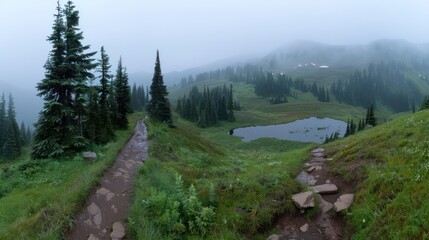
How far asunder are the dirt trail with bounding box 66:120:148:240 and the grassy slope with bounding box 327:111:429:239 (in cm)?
765

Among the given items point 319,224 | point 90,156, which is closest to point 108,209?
point 319,224

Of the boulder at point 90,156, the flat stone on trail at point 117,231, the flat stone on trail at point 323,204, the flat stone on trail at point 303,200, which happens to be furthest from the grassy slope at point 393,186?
the boulder at point 90,156

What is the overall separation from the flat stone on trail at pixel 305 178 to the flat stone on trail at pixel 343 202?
8.22 feet

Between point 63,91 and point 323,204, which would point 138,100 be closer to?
point 63,91

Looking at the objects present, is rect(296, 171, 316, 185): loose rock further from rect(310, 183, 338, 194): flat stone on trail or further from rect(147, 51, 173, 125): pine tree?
rect(147, 51, 173, 125): pine tree

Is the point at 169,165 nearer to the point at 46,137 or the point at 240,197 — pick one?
the point at 240,197

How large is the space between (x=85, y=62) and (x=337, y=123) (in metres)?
135

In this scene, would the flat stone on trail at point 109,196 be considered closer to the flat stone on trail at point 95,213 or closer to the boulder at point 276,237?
the flat stone on trail at point 95,213

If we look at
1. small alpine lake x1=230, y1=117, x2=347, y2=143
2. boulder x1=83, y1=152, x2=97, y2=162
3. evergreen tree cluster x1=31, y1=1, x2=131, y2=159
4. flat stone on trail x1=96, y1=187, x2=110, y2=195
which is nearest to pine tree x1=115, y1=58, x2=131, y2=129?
evergreen tree cluster x1=31, y1=1, x2=131, y2=159

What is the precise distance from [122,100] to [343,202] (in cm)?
3748

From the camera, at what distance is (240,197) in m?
11.3

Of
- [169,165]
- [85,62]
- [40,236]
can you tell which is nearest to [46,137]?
[85,62]

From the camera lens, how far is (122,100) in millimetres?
43031

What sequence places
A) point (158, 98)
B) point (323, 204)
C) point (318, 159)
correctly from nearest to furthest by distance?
point (323, 204) → point (318, 159) → point (158, 98)
